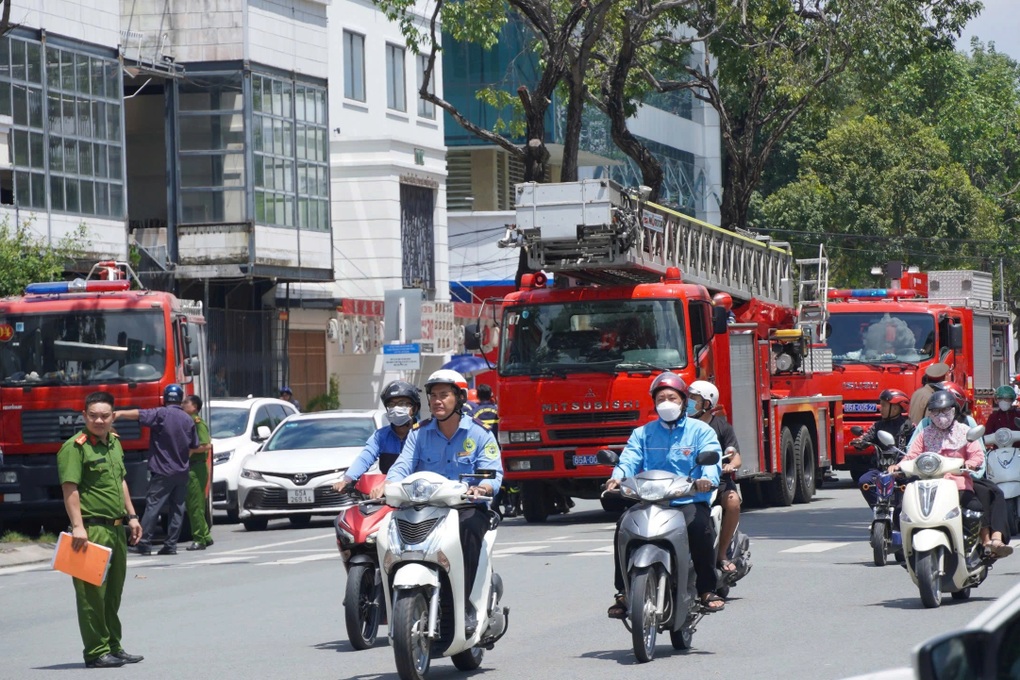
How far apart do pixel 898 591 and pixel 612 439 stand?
655 cm

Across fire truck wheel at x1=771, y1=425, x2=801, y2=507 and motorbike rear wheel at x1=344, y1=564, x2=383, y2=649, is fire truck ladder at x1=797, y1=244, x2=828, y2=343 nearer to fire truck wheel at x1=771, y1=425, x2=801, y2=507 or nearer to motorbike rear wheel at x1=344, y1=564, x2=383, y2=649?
fire truck wheel at x1=771, y1=425, x2=801, y2=507

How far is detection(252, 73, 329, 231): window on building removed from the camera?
110ft

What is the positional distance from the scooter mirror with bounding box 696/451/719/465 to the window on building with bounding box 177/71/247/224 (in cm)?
2438

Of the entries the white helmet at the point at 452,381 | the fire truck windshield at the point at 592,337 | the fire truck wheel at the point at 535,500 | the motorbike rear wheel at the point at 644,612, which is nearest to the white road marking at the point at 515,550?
the fire truck windshield at the point at 592,337

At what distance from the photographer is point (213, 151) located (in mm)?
33219

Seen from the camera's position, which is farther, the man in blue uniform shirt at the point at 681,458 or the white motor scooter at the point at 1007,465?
the white motor scooter at the point at 1007,465

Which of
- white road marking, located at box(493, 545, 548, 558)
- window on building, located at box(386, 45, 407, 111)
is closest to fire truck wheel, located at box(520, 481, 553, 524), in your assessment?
white road marking, located at box(493, 545, 548, 558)

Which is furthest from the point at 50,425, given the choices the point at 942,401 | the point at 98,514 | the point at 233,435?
the point at 942,401

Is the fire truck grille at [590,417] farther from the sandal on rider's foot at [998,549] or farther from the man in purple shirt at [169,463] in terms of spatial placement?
the sandal on rider's foot at [998,549]

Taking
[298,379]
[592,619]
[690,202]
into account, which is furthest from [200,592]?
[690,202]

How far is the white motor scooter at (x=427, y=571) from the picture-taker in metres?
8.51

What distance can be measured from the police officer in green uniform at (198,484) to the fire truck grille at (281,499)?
1.16 metres

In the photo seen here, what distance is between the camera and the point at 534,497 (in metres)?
20.3

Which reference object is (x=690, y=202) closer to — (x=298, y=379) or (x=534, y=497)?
(x=298, y=379)
